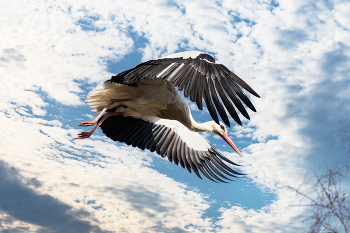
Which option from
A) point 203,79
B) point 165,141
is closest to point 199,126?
point 165,141

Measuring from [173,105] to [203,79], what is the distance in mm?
1822

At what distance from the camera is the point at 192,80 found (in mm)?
3557

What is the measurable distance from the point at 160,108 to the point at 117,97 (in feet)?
2.28

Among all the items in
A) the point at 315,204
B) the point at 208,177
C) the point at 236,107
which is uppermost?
the point at 208,177

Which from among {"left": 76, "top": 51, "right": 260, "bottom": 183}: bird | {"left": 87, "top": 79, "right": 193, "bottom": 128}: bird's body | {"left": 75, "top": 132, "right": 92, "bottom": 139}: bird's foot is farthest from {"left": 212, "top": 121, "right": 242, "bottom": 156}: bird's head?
{"left": 75, "top": 132, "right": 92, "bottom": 139}: bird's foot

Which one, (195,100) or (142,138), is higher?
(142,138)

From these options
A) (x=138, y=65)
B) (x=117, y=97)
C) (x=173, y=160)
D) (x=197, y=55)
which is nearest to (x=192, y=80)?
(x=197, y=55)

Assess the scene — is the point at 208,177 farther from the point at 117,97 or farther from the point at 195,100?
the point at 195,100

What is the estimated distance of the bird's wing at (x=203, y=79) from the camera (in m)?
3.28

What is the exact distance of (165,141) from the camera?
6.22 metres

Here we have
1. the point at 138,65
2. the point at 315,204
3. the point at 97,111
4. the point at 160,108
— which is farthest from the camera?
the point at 97,111

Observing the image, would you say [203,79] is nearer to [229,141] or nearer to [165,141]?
[165,141]

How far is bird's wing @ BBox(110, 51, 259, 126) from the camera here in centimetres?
328

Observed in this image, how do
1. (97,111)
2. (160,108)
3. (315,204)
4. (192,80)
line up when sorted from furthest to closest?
(97,111), (160,108), (315,204), (192,80)
